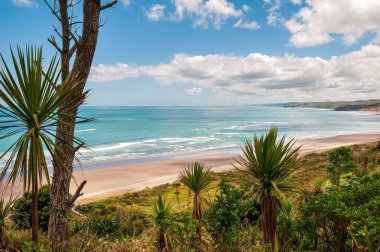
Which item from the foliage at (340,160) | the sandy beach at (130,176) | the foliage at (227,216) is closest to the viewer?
the foliage at (227,216)

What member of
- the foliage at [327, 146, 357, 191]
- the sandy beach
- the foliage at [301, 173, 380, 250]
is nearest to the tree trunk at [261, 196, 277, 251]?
the foliage at [301, 173, 380, 250]

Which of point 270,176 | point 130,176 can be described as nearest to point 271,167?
point 270,176

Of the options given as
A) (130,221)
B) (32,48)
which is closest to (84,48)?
(32,48)

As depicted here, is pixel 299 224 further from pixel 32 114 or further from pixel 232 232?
pixel 32 114

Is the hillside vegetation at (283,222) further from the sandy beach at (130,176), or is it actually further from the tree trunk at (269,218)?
the sandy beach at (130,176)

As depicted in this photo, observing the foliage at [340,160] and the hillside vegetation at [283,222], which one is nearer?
the hillside vegetation at [283,222]

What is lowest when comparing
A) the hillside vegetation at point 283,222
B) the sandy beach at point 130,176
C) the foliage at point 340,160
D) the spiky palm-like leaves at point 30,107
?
the sandy beach at point 130,176

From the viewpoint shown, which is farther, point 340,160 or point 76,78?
point 340,160

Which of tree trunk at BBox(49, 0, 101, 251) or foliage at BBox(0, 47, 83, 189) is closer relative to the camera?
foliage at BBox(0, 47, 83, 189)

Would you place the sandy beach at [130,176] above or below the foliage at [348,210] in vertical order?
below

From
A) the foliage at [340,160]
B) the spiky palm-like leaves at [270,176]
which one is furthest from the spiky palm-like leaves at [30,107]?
the foliage at [340,160]

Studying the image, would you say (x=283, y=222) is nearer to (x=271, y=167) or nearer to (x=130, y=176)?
(x=271, y=167)

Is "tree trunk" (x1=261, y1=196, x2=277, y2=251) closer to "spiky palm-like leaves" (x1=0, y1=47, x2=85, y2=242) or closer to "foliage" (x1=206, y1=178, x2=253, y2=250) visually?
"foliage" (x1=206, y1=178, x2=253, y2=250)

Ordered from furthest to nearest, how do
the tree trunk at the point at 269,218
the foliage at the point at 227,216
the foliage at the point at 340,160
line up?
the foliage at the point at 340,160 < the tree trunk at the point at 269,218 < the foliage at the point at 227,216
